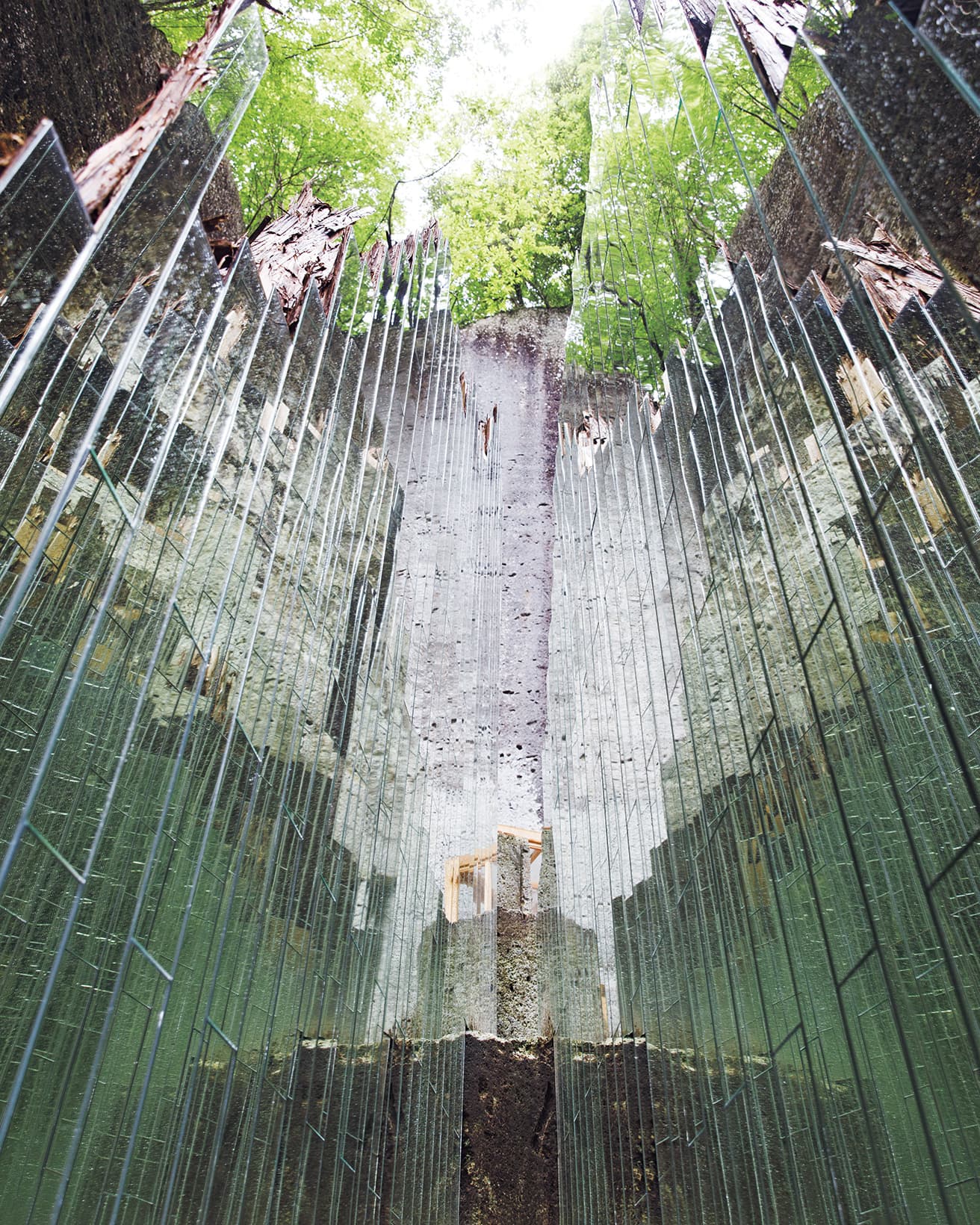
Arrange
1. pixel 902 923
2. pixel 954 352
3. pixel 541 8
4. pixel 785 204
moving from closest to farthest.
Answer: pixel 902 923 < pixel 954 352 < pixel 785 204 < pixel 541 8

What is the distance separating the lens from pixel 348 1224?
2.89 meters

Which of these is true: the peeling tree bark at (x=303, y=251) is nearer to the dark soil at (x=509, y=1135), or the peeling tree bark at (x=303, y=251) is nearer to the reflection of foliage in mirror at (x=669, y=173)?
the reflection of foliage in mirror at (x=669, y=173)

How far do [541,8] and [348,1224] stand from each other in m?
9.91

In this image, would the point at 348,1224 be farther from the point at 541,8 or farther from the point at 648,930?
the point at 541,8

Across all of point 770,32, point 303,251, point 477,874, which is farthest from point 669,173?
point 477,874

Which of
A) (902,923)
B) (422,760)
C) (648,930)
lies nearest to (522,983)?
(422,760)

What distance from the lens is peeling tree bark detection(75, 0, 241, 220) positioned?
2.40 meters

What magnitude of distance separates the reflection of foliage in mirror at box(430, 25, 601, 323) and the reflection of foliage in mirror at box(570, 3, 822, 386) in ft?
7.30

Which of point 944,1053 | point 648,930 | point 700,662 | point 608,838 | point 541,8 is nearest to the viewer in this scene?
point 944,1053

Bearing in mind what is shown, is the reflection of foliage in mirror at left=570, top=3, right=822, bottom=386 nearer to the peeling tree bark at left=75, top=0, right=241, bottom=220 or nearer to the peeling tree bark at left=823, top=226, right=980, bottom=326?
the peeling tree bark at left=823, top=226, right=980, bottom=326

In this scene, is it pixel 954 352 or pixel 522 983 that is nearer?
pixel 954 352

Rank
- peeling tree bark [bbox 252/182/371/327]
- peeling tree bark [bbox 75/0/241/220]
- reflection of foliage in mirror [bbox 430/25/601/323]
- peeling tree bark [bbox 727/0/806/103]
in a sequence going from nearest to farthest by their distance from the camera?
peeling tree bark [bbox 75/0/241/220], peeling tree bark [bbox 727/0/806/103], peeling tree bark [bbox 252/182/371/327], reflection of foliage in mirror [bbox 430/25/601/323]

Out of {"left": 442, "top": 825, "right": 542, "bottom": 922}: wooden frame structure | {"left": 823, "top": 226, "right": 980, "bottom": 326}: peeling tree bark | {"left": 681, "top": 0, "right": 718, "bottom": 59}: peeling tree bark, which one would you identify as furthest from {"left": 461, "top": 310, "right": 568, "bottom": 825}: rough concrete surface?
{"left": 823, "top": 226, "right": 980, "bottom": 326}: peeling tree bark

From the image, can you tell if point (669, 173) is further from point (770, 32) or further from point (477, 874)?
point (477, 874)
